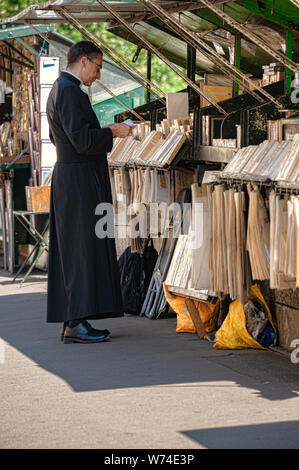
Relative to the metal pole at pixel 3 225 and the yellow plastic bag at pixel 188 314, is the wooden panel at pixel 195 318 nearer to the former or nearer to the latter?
the yellow plastic bag at pixel 188 314

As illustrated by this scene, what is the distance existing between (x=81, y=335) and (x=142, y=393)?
138 cm

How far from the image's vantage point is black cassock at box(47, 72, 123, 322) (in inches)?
235

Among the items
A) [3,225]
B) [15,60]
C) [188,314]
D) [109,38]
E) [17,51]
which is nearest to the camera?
[188,314]

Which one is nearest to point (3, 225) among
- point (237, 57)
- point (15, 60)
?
point (15, 60)

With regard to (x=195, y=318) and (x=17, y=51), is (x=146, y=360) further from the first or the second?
(x=17, y=51)

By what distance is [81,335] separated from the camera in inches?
239

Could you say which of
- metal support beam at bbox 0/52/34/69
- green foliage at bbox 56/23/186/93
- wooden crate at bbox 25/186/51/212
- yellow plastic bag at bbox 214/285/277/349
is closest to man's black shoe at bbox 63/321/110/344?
yellow plastic bag at bbox 214/285/277/349

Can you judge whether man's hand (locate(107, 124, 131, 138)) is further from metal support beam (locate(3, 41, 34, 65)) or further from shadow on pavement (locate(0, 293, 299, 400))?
metal support beam (locate(3, 41, 34, 65))

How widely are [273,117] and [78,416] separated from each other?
2.41 meters

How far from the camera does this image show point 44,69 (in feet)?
31.1

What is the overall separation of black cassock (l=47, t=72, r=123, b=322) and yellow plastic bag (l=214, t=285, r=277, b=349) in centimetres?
74

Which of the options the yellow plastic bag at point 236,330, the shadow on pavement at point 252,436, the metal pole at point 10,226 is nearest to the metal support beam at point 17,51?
the metal pole at point 10,226
